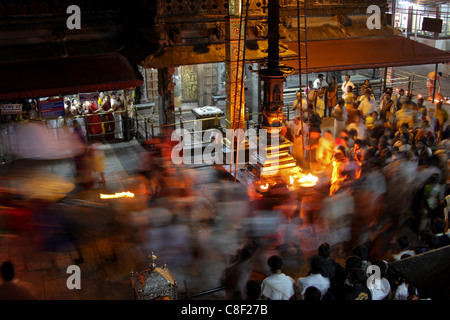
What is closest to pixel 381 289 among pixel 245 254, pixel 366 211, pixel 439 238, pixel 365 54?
pixel 439 238

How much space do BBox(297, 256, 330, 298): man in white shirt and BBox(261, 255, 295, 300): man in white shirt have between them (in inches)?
5.4

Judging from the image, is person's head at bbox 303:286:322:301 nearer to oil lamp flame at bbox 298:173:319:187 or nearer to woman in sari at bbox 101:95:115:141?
oil lamp flame at bbox 298:173:319:187

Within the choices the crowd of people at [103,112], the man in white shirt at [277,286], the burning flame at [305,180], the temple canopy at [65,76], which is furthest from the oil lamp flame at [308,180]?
the crowd of people at [103,112]

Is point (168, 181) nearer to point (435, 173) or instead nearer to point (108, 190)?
point (108, 190)

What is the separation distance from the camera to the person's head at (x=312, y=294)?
562cm

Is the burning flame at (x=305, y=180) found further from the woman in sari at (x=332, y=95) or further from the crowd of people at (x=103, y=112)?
the woman in sari at (x=332, y=95)

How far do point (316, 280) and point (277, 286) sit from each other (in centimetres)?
54

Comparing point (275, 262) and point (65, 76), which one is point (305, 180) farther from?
point (65, 76)

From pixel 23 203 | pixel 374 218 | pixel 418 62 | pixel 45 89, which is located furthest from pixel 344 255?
pixel 418 62

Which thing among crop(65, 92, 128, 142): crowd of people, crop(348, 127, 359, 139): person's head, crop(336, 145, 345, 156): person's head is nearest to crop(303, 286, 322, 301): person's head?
crop(336, 145, 345, 156): person's head

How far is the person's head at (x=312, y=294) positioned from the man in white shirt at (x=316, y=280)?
44cm

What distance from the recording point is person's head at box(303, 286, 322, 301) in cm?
562

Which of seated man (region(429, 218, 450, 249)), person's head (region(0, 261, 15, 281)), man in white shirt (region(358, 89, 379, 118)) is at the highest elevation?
man in white shirt (region(358, 89, 379, 118))

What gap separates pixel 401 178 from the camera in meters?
8.77
